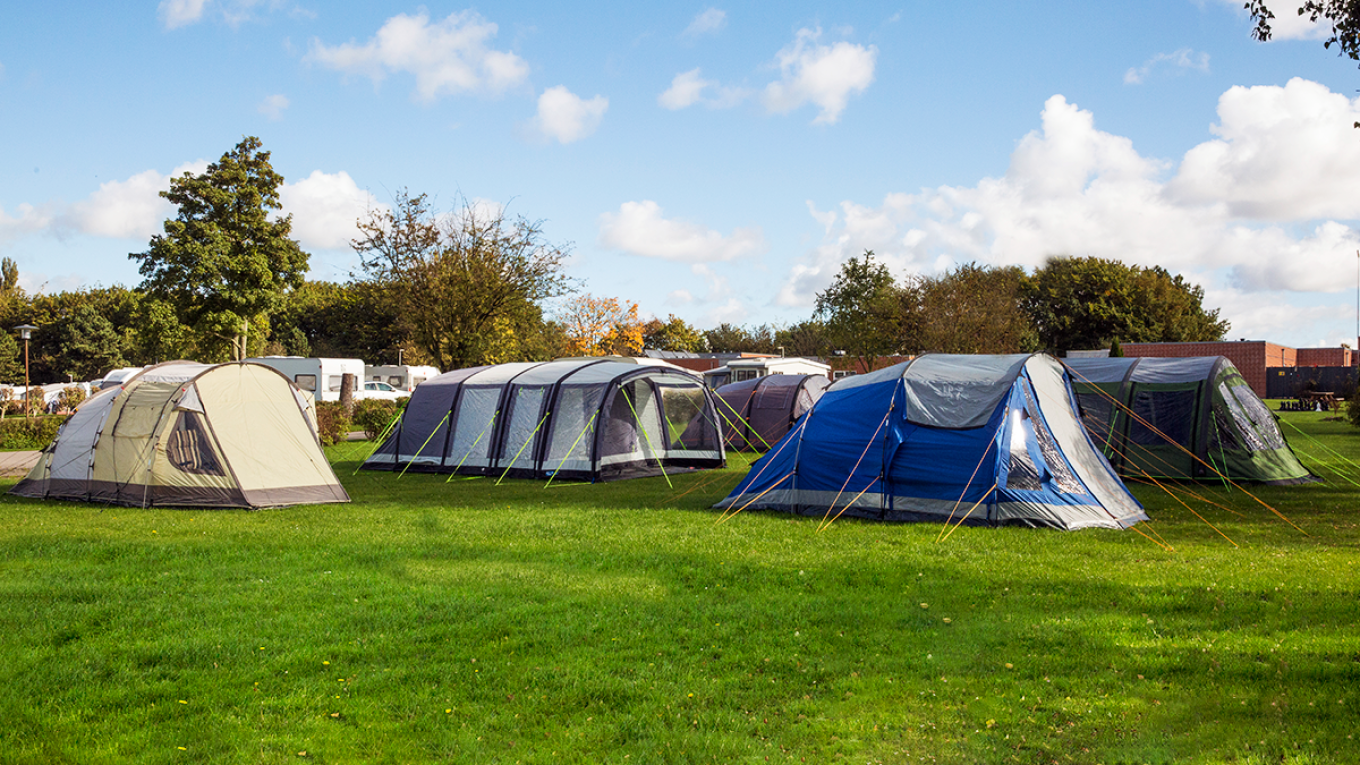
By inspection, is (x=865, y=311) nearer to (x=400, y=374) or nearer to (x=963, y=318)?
(x=963, y=318)

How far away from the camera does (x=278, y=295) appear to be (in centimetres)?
3030

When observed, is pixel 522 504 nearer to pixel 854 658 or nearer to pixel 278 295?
pixel 854 658

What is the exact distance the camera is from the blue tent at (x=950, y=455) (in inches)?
385

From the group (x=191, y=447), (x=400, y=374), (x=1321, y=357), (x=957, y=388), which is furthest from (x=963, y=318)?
(x=1321, y=357)

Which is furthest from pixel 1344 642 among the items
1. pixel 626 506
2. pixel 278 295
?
pixel 278 295

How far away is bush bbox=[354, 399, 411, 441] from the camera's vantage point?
2452 cm

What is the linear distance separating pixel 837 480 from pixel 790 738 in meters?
6.42

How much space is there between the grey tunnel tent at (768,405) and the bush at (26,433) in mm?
15160

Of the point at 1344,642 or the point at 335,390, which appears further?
the point at 335,390

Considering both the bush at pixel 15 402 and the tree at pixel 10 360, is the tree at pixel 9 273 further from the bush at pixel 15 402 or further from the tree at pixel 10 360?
the bush at pixel 15 402

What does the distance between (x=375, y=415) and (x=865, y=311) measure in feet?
78.1

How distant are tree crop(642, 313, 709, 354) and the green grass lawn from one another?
6064 cm

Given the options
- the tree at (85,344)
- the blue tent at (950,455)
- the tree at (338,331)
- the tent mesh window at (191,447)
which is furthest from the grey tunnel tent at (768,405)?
the tree at (85,344)

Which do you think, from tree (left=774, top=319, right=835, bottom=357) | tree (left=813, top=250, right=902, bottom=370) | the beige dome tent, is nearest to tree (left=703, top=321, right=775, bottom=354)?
tree (left=774, top=319, right=835, bottom=357)
